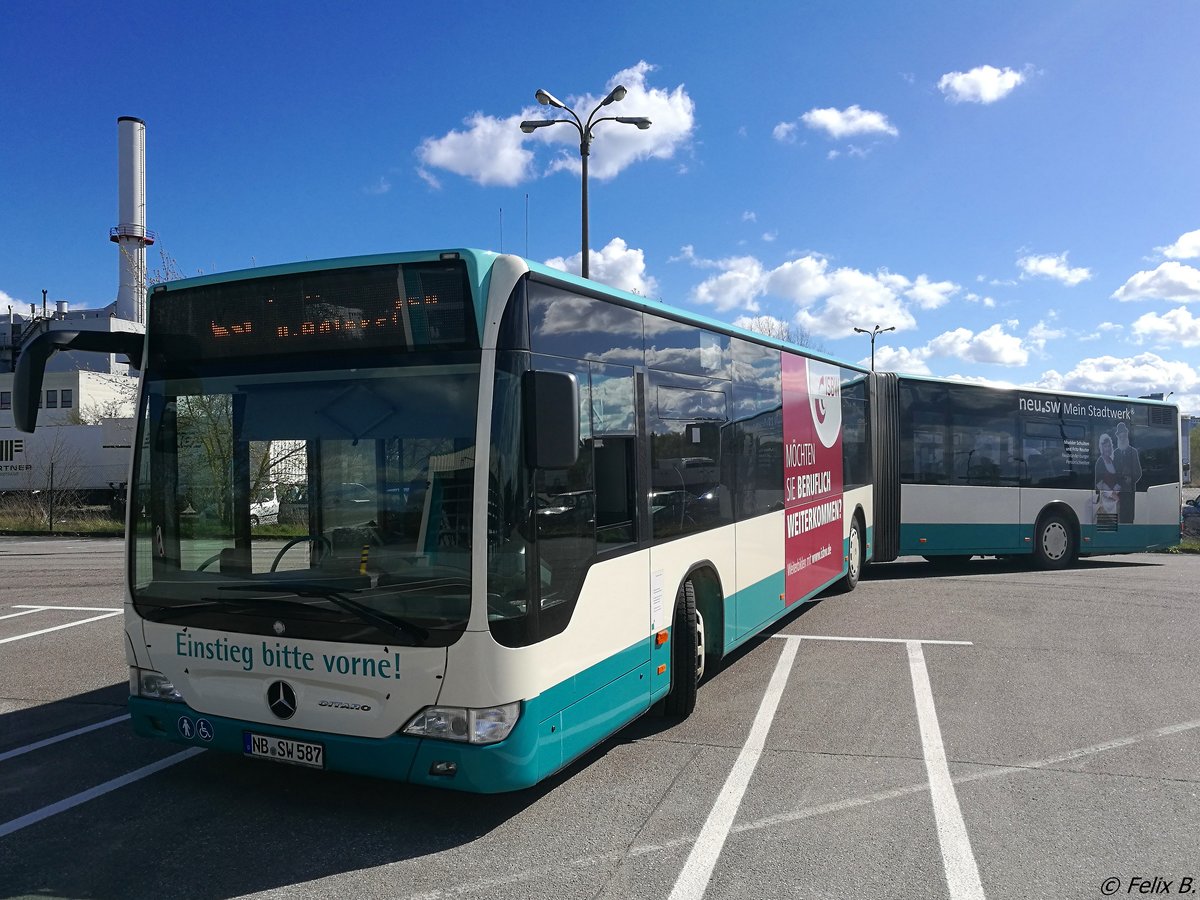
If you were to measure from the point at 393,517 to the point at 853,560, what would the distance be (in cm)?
891

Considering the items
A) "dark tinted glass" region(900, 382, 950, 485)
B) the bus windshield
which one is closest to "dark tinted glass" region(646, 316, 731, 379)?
the bus windshield

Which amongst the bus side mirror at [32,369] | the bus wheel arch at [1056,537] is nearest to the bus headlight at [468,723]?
the bus side mirror at [32,369]

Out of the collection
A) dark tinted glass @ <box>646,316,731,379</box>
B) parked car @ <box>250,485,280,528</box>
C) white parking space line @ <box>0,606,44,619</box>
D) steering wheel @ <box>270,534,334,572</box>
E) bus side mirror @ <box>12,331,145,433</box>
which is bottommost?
white parking space line @ <box>0,606,44,619</box>

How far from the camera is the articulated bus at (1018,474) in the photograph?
14234 mm

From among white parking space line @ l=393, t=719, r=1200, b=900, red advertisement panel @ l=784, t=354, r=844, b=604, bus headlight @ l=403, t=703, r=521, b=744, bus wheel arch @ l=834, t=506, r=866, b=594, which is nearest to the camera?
white parking space line @ l=393, t=719, r=1200, b=900

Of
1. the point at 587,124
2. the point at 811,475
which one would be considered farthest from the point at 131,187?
the point at 811,475

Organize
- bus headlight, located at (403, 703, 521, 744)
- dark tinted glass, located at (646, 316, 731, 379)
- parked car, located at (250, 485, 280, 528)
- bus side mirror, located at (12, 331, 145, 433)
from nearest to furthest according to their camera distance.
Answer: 1. bus headlight, located at (403, 703, 521, 744)
2. bus side mirror, located at (12, 331, 145, 433)
3. parked car, located at (250, 485, 280, 528)
4. dark tinted glass, located at (646, 316, 731, 379)

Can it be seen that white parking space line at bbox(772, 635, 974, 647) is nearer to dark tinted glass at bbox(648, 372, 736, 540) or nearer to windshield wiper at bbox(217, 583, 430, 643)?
dark tinted glass at bbox(648, 372, 736, 540)

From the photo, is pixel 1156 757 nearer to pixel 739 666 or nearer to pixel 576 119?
pixel 739 666

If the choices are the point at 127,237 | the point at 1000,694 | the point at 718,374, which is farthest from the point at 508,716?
the point at 127,237

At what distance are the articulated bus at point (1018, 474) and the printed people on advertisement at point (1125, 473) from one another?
0.06 ft

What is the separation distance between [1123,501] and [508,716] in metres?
14.9

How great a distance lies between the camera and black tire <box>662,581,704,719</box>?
6.27 meters

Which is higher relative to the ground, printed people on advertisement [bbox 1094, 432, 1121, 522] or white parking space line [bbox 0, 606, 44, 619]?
printed people on advertisement [bbox 1094, 432, 1121, 522]
